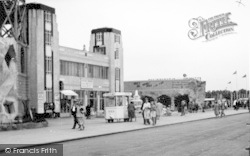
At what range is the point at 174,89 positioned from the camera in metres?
89.6

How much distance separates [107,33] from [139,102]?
12.0m

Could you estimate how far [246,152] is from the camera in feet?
41.8

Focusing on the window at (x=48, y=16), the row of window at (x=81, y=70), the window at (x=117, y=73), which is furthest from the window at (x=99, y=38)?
the window at (x=48, y=16)

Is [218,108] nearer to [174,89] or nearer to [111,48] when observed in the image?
[111,48]

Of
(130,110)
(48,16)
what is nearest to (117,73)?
(48,16)

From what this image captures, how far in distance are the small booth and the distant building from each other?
53.5 metres

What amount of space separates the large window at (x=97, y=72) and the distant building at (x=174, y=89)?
2497cm

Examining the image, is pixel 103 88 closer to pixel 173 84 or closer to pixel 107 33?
pixel 107 33

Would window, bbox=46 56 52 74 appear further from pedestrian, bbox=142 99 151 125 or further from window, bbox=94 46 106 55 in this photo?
pedestrian, bbox=142 99 151 125

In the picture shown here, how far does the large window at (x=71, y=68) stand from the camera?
2221 inches

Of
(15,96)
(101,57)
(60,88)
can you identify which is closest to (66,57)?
(60,88)

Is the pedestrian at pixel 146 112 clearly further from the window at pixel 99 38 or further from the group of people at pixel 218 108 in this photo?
the window at pixel 99 38

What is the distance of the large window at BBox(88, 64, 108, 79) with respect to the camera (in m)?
63.1

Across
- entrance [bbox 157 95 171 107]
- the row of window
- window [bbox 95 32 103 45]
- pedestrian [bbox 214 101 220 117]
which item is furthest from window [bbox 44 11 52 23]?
entrance [bbox 157 95 171 107]
